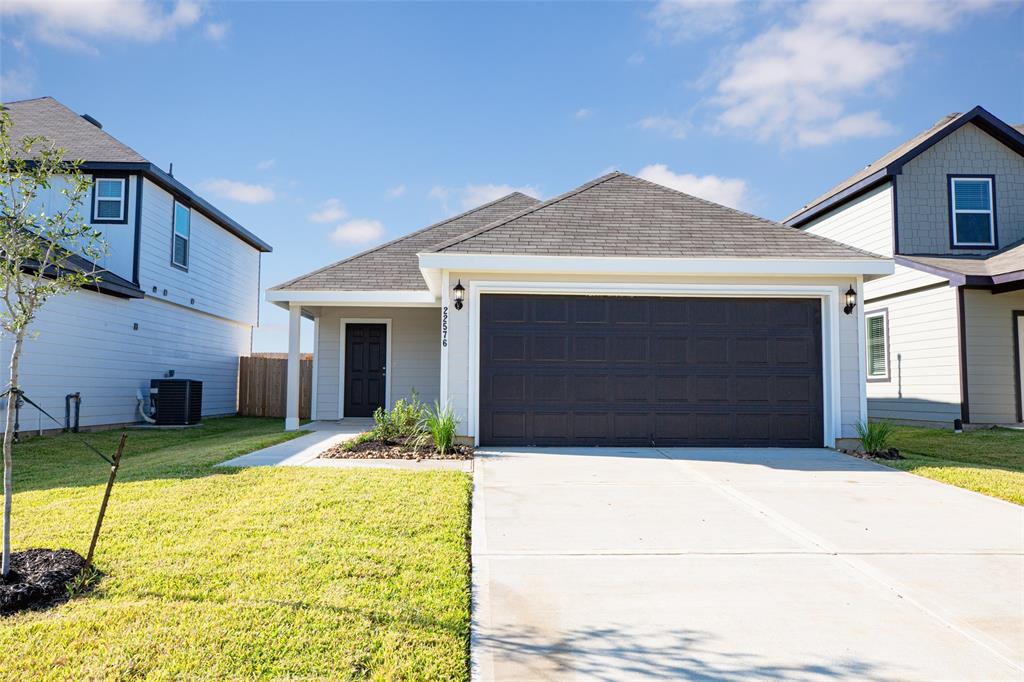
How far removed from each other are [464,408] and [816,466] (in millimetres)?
4673

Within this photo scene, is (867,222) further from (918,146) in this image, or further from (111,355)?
(111,355)

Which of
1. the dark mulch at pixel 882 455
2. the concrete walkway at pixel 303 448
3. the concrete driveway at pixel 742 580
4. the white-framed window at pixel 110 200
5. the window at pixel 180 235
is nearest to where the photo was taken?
the concrete driveway at pixel 742 580

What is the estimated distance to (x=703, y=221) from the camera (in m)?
9.91

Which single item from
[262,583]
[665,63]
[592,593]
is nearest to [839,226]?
[665,63]

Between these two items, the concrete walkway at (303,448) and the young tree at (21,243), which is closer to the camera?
the young tree at (21,243)

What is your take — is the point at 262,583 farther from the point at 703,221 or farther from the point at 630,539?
the point at 703,221

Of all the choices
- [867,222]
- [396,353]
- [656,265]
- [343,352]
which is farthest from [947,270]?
[343,352]

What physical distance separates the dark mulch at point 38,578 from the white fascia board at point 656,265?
5.65 m

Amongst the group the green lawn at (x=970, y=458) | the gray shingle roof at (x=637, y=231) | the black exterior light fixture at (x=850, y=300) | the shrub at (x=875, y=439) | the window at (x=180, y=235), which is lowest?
the green lawn at (x=970, y=458)

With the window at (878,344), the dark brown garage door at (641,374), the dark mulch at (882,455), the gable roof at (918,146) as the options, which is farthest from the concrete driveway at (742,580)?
the gable roof at (918,146)

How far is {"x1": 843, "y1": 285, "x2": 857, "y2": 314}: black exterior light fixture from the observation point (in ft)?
29.2

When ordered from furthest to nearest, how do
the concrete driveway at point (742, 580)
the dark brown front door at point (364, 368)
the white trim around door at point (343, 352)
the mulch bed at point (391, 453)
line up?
1. the dark brown front door at point (364, 368)
2. the white trim around door at point (343, 352)
3. the mulch bed at point (391, 453)
4. the concrete driveway at point (742, 580)

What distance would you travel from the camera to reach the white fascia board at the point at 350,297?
11.4m

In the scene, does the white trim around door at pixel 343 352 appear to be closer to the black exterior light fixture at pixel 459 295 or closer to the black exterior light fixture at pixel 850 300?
the black exterior light fixture at pixel 459 295
